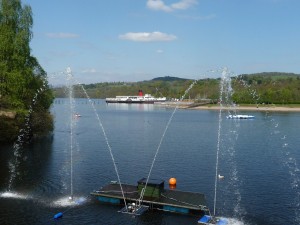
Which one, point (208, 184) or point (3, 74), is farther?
point (3, 74)

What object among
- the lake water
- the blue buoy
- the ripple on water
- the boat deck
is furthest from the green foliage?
the blue buoy

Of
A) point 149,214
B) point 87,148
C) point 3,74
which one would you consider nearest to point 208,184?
point 149,214

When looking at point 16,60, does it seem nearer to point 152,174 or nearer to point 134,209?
point 152,174

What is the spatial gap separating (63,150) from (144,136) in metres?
29.8

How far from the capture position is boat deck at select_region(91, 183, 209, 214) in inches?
1634

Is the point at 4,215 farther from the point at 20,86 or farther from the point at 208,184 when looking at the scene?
the point at 20,86

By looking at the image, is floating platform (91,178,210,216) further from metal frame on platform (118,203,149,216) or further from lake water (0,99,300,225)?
lake water (0,99,300,225)

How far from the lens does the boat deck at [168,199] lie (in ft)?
136

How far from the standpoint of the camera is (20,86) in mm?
83000

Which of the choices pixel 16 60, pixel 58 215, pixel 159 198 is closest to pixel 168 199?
pixel 159 198

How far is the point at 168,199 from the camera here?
1715 inches

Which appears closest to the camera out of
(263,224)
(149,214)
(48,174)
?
A: (263,224)

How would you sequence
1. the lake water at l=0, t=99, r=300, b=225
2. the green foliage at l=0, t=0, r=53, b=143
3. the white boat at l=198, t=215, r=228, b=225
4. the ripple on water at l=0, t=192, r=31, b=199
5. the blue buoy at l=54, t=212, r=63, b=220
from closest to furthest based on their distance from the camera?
1. the white boat at l=198, t=215, r=228, b=225
2. the blue buoy at l=54, t=212, r=63, b=220
3. the lake water at l=0, t=99, r=300, b=225
4. the ripple on water at l=0, t=192, r=31, b=199
5. the green foliage at l=0, t=0, r=53, b=143

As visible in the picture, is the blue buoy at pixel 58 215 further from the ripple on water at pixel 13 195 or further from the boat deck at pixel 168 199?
the ripple on water at pixel 13 195
